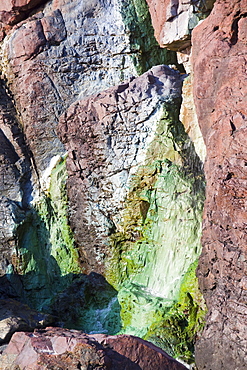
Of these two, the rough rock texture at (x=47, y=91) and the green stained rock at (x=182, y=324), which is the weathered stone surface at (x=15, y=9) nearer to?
the rough rock texture at (x=47, y=91)

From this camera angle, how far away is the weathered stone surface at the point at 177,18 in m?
9.57

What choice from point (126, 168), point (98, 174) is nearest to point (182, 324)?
point (126, 168)

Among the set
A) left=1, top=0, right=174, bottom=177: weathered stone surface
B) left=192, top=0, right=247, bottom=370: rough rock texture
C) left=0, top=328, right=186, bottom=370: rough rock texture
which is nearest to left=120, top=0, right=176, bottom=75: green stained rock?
left=1, top=0, right=174, bottom=177: weathered stone surface

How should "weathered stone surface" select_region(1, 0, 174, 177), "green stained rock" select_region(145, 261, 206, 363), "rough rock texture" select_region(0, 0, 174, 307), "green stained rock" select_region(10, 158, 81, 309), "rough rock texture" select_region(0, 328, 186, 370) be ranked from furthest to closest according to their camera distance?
"weathered stone surface" select_region(1, 0, 174, 177)
"rough rock texture" select_region(0, 0, 174, 307)
"green stained rock" select_region(10, 158, 81, 309)
"green stained rock" select_region(145, 261, 206, 363)
"rough rock texture" select_region(0, 328, 186, 370)

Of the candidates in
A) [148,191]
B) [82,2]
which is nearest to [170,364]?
[148,191]

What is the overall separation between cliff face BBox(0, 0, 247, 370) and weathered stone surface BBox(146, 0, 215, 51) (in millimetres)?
28

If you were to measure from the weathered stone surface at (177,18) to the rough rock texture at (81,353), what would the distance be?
4880 millimetres

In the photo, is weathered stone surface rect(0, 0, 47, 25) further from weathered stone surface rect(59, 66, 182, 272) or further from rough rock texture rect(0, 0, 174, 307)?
weathered stone surface rect(59, 66, 182, 272)

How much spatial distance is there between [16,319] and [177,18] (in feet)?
15.9

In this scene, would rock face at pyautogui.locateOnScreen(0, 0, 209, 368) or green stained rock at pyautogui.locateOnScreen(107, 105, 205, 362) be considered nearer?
green stained rock at pyautogui.locateOnScreen(107, 105, 205, 362)

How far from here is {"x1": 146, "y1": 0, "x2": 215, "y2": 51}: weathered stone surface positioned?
957 centimetres

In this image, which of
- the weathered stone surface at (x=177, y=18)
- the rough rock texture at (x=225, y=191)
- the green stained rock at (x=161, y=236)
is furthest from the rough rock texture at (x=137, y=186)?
the rough rock texture at (x=225, y=191)

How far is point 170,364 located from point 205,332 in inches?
30.8

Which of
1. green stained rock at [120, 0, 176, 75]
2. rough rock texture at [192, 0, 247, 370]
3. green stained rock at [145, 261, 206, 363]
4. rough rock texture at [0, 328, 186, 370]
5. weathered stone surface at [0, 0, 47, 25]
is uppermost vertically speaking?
weathered stone surface at [0, 0, 47, 25]
